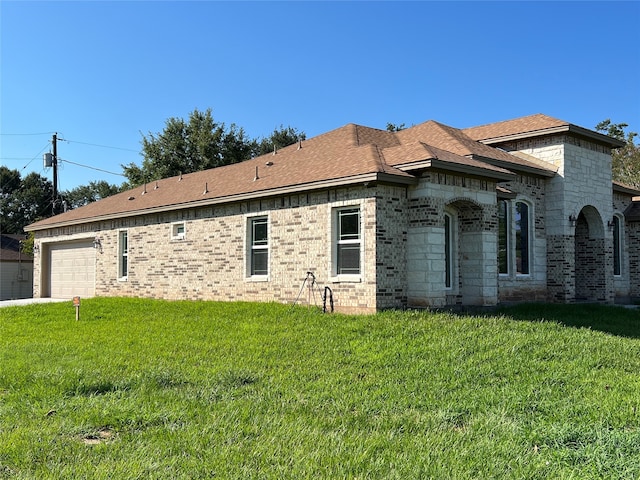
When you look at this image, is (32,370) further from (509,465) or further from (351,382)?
(509,465)

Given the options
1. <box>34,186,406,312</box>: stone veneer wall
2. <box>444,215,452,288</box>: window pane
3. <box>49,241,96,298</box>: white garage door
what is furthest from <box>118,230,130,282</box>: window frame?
<box>444,215,452,288</box>: window pane

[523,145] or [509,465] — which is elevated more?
[523,145]

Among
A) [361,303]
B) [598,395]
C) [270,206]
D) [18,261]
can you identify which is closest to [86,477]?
[598,395]

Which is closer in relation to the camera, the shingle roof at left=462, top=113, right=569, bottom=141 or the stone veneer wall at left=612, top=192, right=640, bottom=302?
the shingle roof at left=462, top=113, right=569, bottom=141

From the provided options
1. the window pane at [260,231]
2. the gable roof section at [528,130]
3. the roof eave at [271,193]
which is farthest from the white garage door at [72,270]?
the gable roof section at [528,130]

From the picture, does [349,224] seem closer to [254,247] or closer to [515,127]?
[254,247]

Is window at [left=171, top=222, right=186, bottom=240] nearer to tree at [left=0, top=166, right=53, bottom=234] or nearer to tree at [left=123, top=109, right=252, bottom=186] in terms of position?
tree at [left=123, top=109, right=252, bottom=186]

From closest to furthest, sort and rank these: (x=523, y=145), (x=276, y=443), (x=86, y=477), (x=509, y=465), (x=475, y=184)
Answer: (x=86, y=477) < (x=509, y=465) < (x=276, y=443) < (x=475, y=184) < (x=523, y=145)

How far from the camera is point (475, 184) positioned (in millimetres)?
13812

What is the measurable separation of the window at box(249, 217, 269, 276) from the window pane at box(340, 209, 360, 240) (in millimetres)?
2653

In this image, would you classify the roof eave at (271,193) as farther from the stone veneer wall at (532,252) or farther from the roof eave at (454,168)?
the stone veneer wall at (532,252)

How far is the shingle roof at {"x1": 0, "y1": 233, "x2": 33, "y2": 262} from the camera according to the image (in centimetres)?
3307

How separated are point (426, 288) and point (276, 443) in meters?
8.06

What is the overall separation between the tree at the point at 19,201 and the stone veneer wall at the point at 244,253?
122ft
